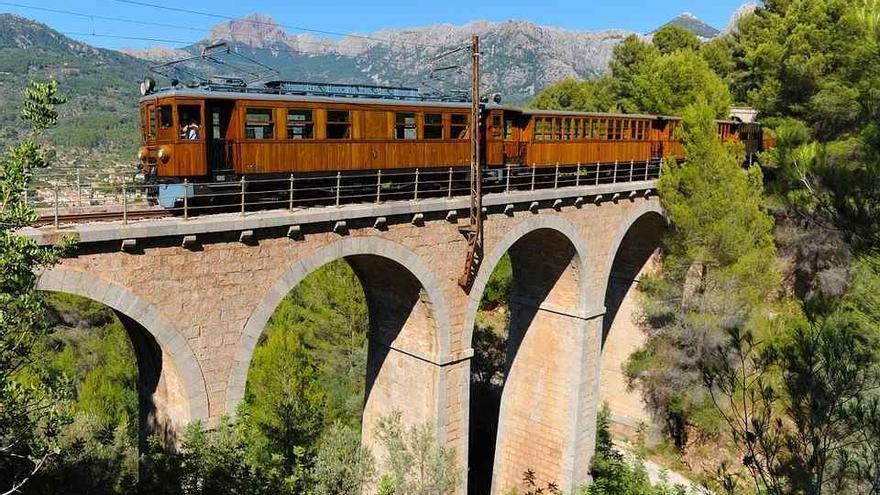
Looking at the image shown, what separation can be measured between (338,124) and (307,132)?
74 centimetres

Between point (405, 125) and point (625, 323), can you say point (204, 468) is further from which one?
point (625, 323)

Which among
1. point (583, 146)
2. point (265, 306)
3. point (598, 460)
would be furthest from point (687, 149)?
point (265, 306)

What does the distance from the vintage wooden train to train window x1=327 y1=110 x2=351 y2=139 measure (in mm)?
21

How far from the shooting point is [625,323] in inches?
1020

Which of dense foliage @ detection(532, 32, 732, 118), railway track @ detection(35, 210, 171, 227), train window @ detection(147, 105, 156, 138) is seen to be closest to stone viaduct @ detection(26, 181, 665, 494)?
railway track @ detection(35, 210, 171, 227)

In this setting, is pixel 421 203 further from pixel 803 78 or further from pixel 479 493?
pixel 803 78

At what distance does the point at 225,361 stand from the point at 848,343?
8926 mm

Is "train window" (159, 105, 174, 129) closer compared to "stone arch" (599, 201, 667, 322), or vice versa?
"train window" (159, 105, 174, 129)

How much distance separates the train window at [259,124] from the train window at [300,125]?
39 centimetres

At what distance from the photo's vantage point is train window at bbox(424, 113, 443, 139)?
15992 millimetres

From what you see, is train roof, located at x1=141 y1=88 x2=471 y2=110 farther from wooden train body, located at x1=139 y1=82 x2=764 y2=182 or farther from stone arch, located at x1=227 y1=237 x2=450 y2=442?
stone arch, located at x1=227 y1=237 x2=450 y2=442

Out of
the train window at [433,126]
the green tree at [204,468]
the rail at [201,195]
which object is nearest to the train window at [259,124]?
the rail at [201,195]

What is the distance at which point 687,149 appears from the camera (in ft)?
71.8

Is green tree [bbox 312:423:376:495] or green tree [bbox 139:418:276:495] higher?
green tree [bbox 139:418:276:495]
